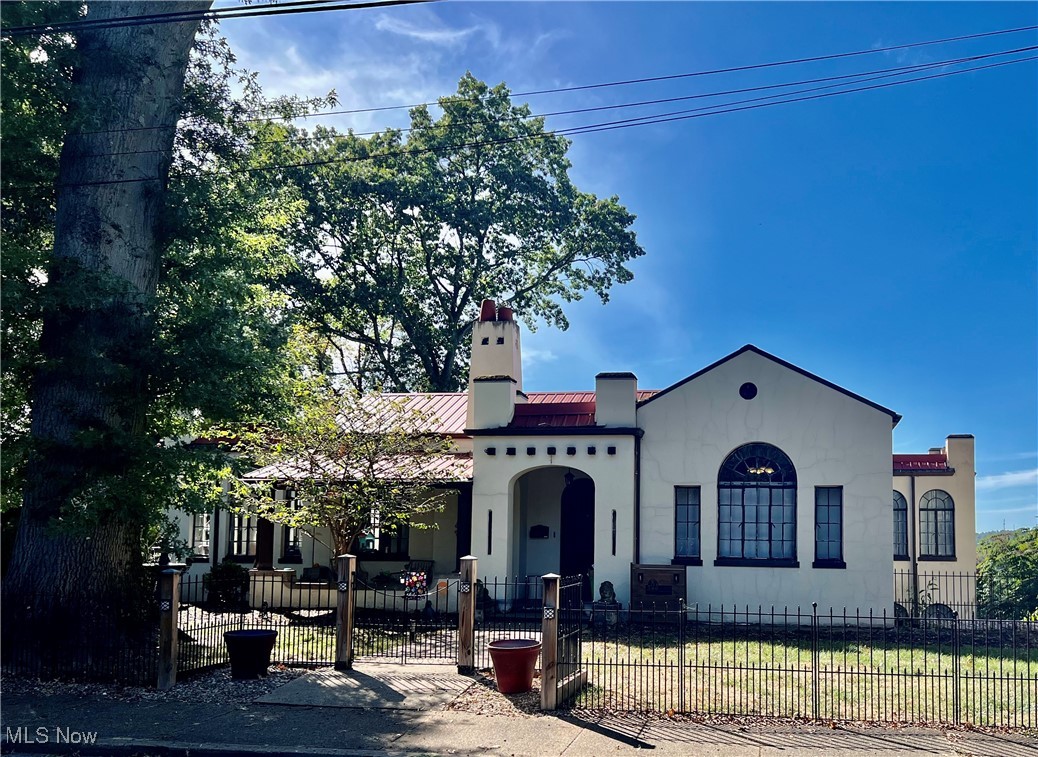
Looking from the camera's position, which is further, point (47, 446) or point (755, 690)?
point (47, 446)

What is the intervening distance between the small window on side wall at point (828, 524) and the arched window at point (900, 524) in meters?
5.83

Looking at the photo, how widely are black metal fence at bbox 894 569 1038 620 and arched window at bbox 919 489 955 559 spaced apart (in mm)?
1136

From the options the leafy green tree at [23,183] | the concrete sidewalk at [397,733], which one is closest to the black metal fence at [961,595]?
the concrete sidewalk at [397,733]

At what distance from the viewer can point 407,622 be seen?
16.9 meters

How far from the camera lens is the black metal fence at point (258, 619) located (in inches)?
518

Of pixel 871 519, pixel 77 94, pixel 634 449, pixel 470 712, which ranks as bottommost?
pixel 470 712

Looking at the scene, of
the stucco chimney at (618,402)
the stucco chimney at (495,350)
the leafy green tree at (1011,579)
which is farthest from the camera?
the leafy green tree at (1011,579)

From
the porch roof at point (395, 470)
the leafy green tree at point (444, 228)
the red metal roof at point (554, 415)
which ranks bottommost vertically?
the porch roof at point (395, 470)

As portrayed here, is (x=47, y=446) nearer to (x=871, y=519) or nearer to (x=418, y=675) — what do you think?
(x=418, y=675)

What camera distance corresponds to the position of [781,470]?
18484 mm

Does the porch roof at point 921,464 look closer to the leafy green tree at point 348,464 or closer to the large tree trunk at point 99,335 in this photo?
the leafy green tree at point 348,464

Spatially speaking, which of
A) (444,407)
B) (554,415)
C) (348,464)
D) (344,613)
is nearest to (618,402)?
(554,415)

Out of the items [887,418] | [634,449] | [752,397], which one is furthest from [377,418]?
[887,418]

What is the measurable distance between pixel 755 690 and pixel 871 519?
7.63m
